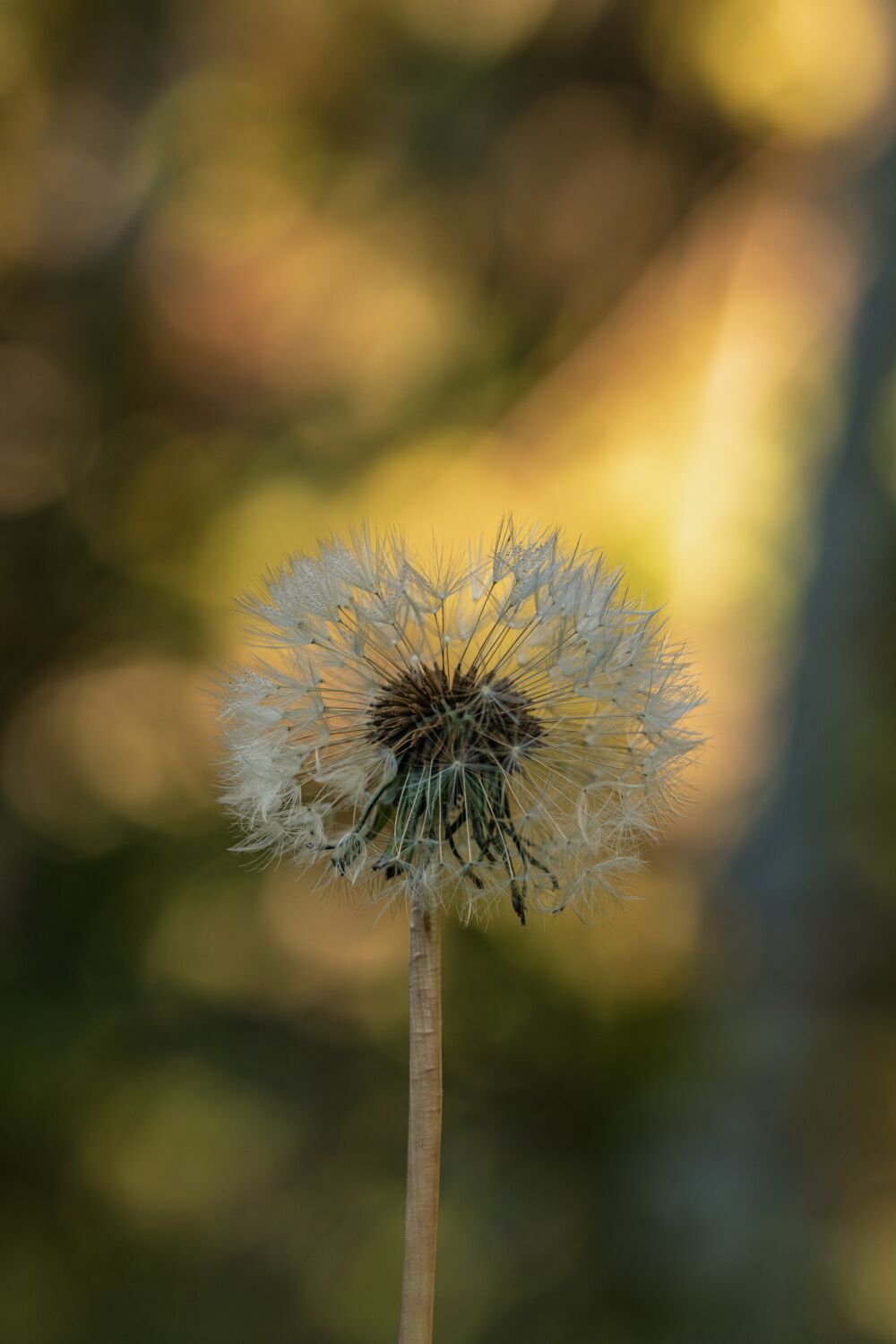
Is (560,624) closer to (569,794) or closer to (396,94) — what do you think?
(569,794)

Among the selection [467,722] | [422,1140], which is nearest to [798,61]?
[467,722]

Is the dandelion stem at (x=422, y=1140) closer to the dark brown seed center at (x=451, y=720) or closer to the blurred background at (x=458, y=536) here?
the dark brown seed center at (x=451, y=720)

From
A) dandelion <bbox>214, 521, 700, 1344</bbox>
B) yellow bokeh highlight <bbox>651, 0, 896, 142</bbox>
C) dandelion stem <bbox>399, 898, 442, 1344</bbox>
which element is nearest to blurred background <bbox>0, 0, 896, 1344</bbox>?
yellow bokeh highlight <bbox>651, 0, 896, 142</bbox>

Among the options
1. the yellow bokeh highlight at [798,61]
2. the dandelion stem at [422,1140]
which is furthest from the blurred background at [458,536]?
the dandelion stem at [422,1140]

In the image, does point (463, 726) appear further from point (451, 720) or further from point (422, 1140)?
point (422, 1140)

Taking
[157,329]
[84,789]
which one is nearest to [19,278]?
[157,329]
